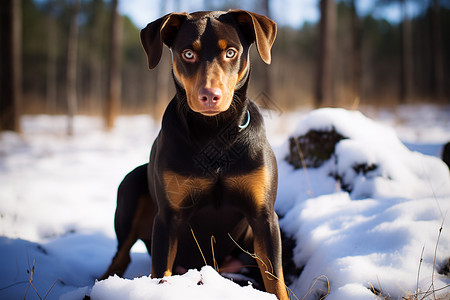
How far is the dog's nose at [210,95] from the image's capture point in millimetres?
1476

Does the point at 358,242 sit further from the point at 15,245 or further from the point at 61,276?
the point at 15,245

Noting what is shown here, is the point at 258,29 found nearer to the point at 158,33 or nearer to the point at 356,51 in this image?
the point at 158,33

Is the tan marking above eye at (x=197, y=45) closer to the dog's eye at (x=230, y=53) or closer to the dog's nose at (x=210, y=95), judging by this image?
the dog's eye at (x=230, y=53)

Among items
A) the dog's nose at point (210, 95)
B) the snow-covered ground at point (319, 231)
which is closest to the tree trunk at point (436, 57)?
the snow-covered ground at point (319, 231)

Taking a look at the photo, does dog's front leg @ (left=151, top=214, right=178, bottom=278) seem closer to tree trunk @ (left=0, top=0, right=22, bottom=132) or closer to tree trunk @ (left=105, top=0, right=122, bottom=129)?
tree trunk @ (left=0, top=0, right=22, bottom=132)

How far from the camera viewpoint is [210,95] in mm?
1476

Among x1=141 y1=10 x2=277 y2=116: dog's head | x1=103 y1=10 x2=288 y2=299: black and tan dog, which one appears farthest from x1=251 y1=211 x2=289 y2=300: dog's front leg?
x1=141 y1=10 x2=277 y2=116: dog's head

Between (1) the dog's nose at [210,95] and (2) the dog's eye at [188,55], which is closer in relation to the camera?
(1) the dog's nose at [210,95]

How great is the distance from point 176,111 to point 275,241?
94 centimetres

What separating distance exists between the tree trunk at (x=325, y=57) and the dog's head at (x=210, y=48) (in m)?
7.76

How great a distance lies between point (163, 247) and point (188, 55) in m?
1.06

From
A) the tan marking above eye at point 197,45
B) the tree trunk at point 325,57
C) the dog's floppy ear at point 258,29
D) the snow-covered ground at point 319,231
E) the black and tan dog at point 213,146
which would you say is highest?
the tree trunk at point 325,57

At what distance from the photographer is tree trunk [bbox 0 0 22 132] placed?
372 inches

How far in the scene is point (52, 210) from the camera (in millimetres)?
3811
